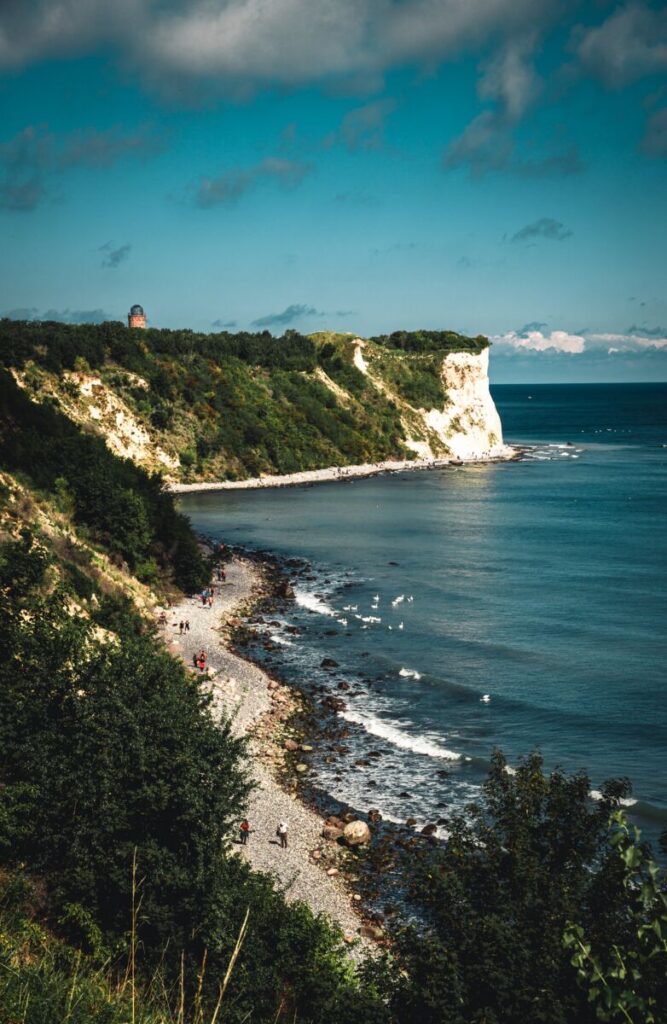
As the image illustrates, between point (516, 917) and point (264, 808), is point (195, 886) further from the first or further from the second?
point (264, 808)

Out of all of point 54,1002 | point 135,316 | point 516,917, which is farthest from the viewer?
point 135,316

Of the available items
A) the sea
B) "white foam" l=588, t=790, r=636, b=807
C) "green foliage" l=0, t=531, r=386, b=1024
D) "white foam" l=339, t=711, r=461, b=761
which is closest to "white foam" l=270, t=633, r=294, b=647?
the sea

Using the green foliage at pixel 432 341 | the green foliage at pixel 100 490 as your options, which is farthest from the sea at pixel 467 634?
the green foliage at pixel 432 341

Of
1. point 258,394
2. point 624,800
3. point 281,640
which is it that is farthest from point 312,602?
point 258,394

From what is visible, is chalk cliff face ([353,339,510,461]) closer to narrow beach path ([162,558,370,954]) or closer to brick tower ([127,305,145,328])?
brick tower ([127,305,145,328])

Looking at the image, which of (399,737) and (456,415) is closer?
(399,737)

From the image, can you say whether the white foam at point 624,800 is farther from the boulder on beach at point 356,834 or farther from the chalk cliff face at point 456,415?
the chalk cliff face at point 456,415

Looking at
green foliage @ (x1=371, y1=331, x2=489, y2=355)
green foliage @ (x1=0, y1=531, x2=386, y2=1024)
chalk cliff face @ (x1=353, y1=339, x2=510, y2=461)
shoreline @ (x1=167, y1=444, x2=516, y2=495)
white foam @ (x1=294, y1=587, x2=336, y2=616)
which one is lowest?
white foam @ (x1=294, y1=587, x2=336, y2=616)
